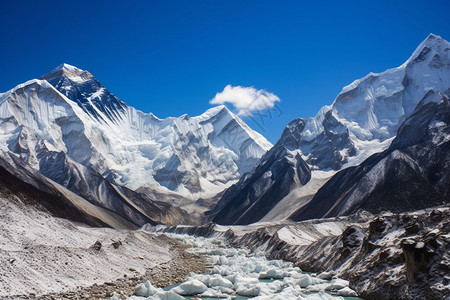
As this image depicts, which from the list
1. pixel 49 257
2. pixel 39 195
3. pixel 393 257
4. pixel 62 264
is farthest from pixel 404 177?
pixel 49 257

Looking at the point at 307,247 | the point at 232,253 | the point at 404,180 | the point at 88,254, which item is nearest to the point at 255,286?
the point at 88,254

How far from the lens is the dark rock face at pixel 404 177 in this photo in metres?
139

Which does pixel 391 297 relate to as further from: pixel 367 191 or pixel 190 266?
pixel 367 191

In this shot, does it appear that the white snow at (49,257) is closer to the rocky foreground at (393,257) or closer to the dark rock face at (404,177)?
the rocky foreground at (393,257)

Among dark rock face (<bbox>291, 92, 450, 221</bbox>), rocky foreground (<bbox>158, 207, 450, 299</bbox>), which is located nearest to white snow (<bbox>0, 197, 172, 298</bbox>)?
rocky foreground (<bbox>158, 207, 450, 299</bbox>)

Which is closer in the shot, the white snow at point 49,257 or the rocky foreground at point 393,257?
the rocky foreground at point 393,257

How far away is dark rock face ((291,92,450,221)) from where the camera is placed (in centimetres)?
13875

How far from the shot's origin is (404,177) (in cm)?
14862

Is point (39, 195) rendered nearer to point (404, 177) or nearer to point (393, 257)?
point (393, 257)

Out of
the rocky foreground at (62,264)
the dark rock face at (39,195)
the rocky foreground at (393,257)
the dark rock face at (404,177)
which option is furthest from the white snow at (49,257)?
the dark rock face at (404,177)

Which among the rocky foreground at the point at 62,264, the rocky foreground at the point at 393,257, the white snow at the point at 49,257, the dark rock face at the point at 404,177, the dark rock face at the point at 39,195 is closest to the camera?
the rocky foreground at the point at 393,257

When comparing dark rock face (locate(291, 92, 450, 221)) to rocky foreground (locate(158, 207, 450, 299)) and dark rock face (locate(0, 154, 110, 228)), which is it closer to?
dark rock face (locate(0, 154, 110, 228))

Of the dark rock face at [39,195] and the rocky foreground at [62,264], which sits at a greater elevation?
the dark rock face at [39,195]

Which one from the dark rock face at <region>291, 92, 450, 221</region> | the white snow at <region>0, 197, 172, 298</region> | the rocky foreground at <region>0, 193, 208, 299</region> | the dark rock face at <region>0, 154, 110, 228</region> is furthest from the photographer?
the dark rock face at <region>291, 92, 450, 221</region>
